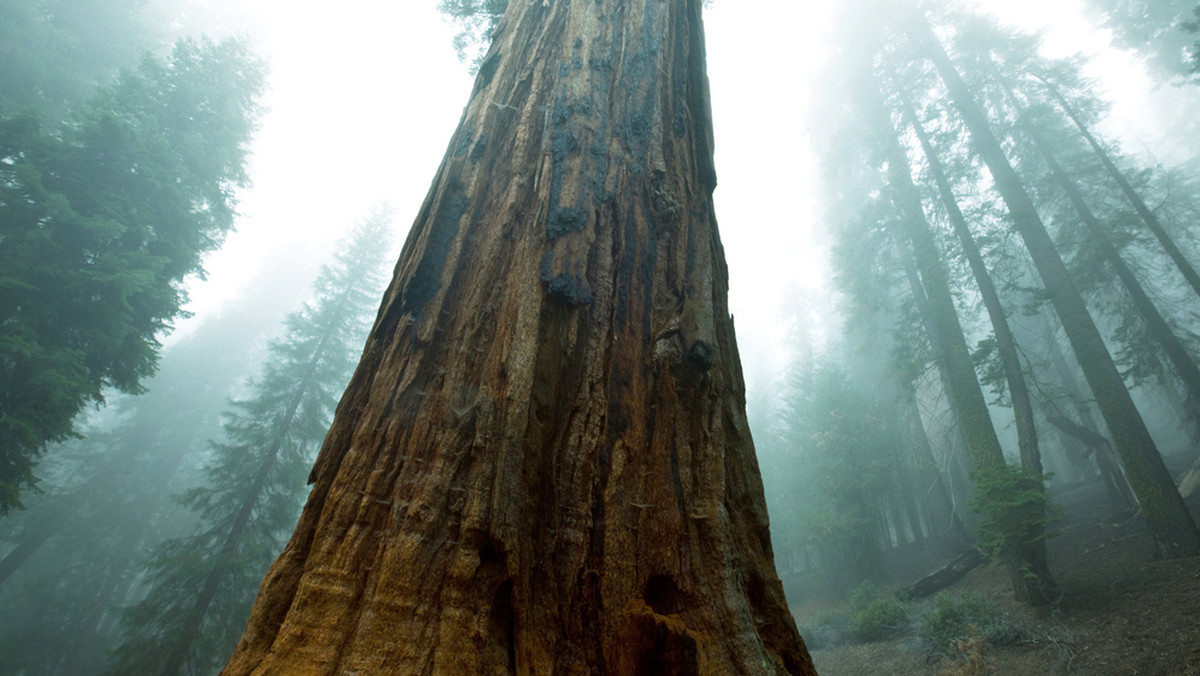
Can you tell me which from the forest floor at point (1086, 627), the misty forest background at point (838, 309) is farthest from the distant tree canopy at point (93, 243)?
the forest floor at point (1086, 627)

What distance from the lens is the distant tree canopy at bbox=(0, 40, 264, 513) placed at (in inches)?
325

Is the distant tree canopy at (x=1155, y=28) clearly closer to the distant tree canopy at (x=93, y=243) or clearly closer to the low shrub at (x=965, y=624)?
the low shrub at (x=965, y=624)

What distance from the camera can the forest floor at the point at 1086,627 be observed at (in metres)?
5.39

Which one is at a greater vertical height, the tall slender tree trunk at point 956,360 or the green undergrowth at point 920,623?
the tall slender tree trunk at point 956,360

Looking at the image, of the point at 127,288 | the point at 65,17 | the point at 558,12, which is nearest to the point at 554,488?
the point at 558,12

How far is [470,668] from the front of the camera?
1331 millimetres

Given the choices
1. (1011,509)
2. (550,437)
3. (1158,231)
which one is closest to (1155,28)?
(1158,231)

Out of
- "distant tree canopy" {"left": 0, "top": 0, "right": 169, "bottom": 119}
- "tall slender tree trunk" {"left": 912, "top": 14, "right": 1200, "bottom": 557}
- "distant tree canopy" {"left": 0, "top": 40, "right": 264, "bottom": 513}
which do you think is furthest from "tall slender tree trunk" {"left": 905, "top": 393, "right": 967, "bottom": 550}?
"distant tree canopy" {"left": 0, "top": 0, "right": 169, "bottom": 119}

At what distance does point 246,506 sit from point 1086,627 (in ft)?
58.9

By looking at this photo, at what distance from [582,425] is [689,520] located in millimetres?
549

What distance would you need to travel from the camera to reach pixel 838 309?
25172mm

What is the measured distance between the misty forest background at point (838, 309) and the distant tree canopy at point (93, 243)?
0.05 meters

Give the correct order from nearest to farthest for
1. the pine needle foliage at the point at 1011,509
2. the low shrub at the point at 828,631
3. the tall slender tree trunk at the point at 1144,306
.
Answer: the pine needle foliage at the point at 1011,509
the tall slender tree trunk at the point at 1144,306
the low shrub at the point at 828,631

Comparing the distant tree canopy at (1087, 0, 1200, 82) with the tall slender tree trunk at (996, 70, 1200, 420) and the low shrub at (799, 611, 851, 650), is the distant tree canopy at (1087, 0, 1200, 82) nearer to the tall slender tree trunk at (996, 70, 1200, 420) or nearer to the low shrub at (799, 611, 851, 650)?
the tall slender tree trunk at (996, 70, 1200, 420)
